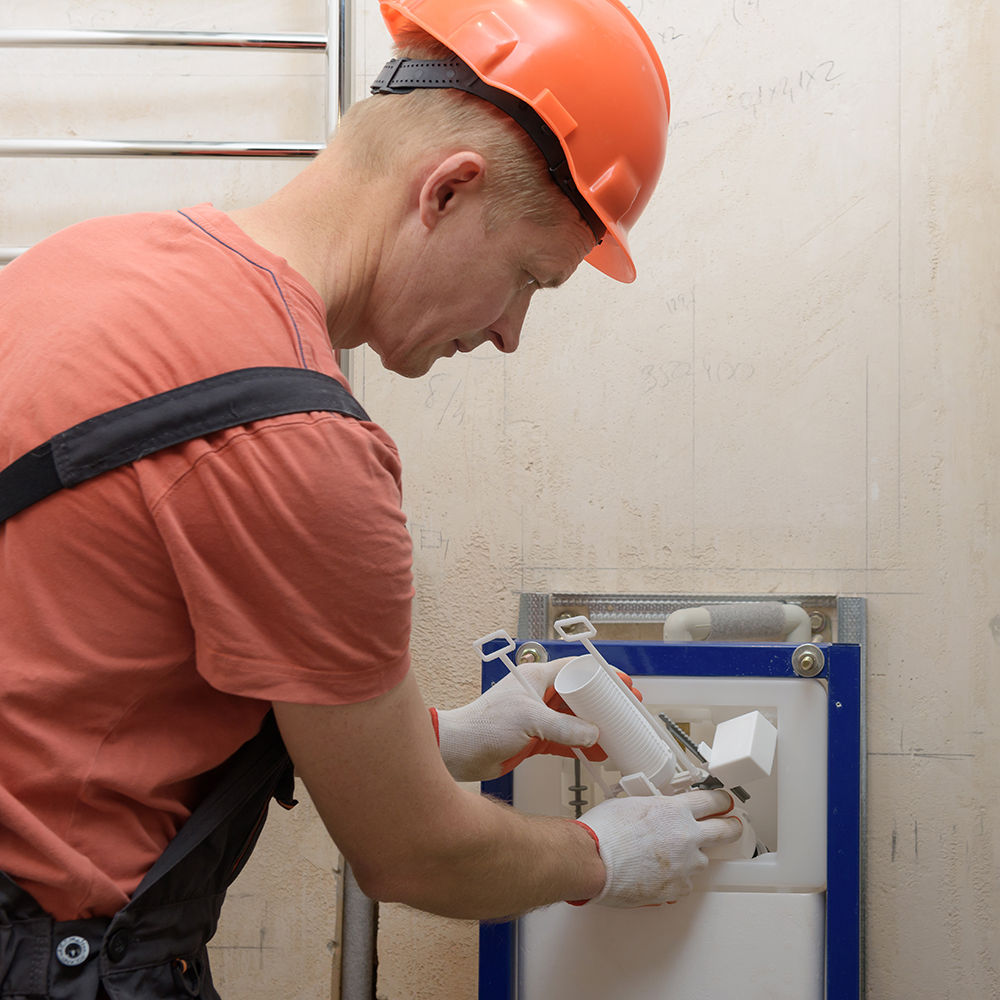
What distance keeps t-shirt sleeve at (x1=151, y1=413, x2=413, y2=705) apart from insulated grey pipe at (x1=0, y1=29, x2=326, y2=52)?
36.2 inches

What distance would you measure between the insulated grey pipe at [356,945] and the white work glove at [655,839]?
0.56 metres

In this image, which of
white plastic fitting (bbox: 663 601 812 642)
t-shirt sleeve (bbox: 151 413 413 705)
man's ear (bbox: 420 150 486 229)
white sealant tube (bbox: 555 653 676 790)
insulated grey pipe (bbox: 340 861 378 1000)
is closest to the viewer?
t-shirt sleeve (bbox: 151 413 413 705)

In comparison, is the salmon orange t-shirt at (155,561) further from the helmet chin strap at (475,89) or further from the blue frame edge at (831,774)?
the blue frame edge at (831,774)

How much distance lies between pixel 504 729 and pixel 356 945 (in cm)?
56

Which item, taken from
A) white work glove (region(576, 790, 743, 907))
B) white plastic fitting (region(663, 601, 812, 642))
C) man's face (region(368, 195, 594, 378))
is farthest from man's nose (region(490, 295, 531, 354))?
white plastic fitting (region(663, 601, 812, 642))

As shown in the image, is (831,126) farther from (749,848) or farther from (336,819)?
(336,819)

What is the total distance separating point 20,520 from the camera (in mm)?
598

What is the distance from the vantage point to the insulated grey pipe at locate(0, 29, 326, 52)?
4.32 feet

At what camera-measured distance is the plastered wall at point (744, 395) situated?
1.35 m

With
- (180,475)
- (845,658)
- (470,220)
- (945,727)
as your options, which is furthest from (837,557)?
(180,475)

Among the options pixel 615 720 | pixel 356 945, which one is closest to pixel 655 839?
pixel 615 720

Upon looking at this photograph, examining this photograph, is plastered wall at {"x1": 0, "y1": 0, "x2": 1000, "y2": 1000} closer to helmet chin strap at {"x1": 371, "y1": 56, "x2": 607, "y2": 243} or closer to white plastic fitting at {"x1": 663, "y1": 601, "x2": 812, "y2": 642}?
white plastic fitting at {"x1": 663, "y1": 601, "x2": 812, "y2": 642}

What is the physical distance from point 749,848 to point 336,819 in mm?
514

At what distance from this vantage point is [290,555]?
59 centimetres
